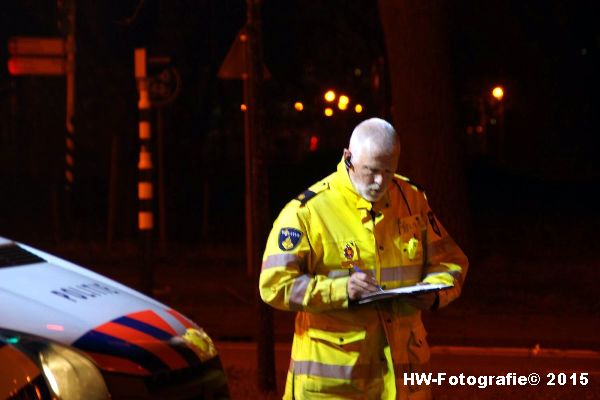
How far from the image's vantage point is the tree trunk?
1284 cm

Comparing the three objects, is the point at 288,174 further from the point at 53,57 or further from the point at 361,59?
the point at 53,57

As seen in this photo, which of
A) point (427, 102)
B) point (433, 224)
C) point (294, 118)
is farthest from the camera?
point (294, 118)

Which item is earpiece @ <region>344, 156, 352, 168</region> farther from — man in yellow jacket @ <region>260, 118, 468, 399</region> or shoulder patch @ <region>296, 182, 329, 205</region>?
shoulder patch @ <region>296, 182, 329, 205</region>

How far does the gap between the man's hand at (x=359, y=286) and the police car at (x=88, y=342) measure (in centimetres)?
98

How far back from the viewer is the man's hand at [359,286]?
3598mm

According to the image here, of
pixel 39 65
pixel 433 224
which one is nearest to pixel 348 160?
pixel 433 224

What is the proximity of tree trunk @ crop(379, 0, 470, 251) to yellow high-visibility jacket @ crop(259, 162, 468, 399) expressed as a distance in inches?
362

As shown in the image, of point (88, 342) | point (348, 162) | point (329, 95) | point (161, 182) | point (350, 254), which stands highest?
point (348, 162)

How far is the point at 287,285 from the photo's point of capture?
370 centimetres

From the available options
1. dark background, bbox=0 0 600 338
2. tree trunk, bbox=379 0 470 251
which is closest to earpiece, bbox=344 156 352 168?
dark background, bbox=0 0 600 338

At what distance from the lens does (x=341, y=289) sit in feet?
11.9

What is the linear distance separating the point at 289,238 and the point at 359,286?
299mm

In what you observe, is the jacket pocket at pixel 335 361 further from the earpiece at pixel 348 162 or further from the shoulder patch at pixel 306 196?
the earpiece at pixel 348 162

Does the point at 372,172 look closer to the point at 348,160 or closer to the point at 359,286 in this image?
the point at 348,160
